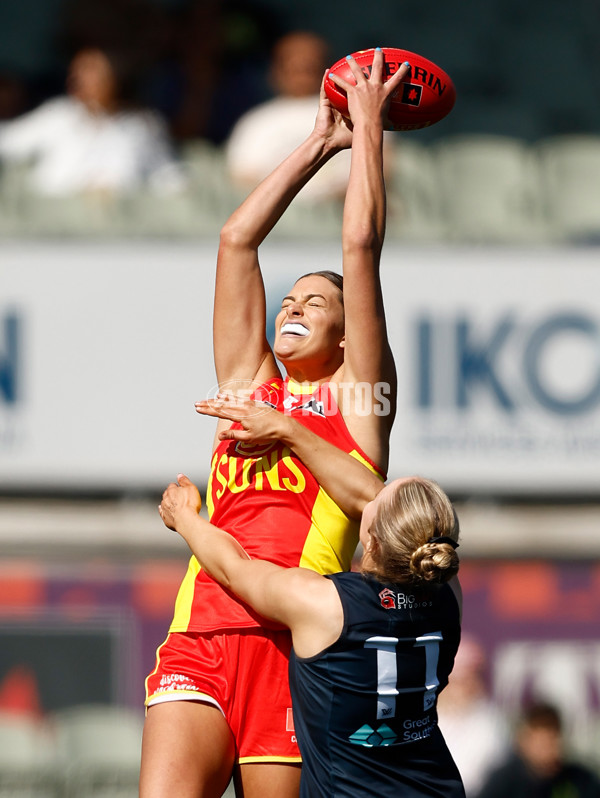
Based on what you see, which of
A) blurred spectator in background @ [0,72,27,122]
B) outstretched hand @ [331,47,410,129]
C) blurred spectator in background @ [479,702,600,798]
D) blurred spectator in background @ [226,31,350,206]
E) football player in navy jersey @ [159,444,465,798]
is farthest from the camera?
blurred spectator in background @ [0,72,27,122]

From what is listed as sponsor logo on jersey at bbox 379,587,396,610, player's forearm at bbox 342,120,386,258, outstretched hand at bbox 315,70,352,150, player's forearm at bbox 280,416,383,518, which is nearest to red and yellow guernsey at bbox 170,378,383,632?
player's forearm at bbox 280,416,383,518

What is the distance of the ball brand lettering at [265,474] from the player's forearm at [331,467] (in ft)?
0.33

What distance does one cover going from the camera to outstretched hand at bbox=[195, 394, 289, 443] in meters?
→ 3.34

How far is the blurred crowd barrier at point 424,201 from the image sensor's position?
25.2ft

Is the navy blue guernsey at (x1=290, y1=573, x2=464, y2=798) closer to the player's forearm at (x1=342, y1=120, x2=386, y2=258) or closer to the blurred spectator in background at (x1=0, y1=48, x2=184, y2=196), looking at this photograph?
the player's forearm at (x1=342, y1=120, x2=386, y2=258)

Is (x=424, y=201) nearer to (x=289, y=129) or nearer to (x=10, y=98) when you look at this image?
(x=289, y=129)

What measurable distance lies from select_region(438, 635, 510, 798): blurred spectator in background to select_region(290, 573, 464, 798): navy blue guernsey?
3.45 meters

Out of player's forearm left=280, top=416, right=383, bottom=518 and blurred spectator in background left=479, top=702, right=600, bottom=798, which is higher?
player's forearm left=280, top=416, right=383, bottom=518

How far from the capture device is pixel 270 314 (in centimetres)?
737

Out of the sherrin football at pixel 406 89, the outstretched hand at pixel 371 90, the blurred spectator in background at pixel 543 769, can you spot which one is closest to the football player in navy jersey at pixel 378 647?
the outstretched hand at pixel 371 90

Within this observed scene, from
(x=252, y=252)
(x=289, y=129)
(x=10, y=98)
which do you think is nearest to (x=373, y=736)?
(x=252, y=252)

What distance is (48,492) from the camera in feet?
24.5

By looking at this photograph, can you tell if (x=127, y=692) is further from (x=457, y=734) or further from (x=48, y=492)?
(x=457, y=734)

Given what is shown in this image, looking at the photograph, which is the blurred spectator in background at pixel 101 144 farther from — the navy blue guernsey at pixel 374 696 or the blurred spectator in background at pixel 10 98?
the navy blue guernsey at pixel 374 696
